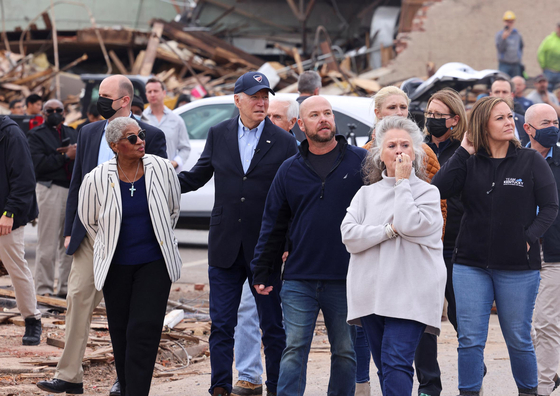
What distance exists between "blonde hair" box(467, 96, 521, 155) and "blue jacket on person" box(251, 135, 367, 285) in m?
0.75

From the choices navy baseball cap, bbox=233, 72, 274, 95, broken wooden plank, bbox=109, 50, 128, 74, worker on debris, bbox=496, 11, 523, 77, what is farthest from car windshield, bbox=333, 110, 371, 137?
broken wooden plank, bbox=109, 50, 128, 74

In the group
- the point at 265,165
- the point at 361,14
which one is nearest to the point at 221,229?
the point at 265,165

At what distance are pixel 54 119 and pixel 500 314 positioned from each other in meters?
6.20

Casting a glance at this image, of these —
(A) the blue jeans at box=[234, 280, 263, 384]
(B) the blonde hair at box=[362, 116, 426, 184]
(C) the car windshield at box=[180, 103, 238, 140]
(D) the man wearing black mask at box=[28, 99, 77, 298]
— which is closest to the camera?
(B) the blonde hair at box=[362, 116, 426, 184]

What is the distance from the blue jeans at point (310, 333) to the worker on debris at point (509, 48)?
1360 centimetres

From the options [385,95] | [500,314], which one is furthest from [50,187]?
[500,314]

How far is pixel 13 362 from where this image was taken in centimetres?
682

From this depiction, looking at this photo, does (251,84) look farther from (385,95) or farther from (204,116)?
(204,116)

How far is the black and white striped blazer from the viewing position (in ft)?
17.7

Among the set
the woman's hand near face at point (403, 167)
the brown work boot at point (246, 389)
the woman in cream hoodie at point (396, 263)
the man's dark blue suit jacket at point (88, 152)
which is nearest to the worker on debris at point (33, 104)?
the man's dark blue suit jacket at point (88, 152)

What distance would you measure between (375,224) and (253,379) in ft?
6.59

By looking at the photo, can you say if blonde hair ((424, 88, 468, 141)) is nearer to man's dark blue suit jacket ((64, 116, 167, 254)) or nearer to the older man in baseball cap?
the older man in baseball cap

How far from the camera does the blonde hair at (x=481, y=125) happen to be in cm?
555

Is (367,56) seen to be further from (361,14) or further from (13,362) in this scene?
(13,362)
